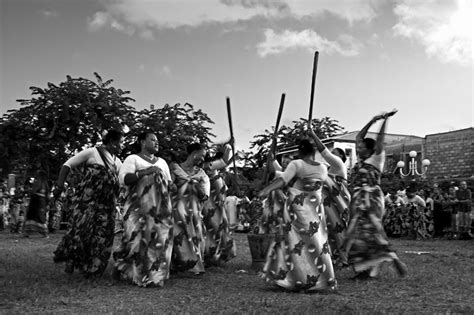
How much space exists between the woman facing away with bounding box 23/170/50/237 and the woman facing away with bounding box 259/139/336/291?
10.5 metres

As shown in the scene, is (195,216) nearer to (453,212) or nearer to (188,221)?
(188,221)

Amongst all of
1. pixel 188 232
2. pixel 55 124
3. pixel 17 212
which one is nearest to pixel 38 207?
pixel 55 124

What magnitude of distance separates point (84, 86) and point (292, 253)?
40.5ft

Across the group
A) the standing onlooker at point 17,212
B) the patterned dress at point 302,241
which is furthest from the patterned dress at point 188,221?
the standing onlooker at point 17,212

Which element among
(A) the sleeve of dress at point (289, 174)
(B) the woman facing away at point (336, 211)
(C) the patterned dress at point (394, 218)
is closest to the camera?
(A) the sleeve of dress at point (289, 174)

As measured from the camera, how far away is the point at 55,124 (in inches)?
644

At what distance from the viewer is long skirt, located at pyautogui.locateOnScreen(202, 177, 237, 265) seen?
27.8 ft

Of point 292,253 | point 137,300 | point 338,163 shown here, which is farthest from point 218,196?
point 137,300

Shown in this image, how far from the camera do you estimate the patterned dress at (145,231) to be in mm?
6605

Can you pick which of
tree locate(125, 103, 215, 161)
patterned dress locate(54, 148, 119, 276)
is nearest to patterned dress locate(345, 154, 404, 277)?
patterned dress locate(54, 148, 119, 276)

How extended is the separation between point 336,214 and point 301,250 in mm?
2064

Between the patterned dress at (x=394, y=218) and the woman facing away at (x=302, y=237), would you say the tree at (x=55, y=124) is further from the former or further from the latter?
the woman facing away at (x=302, y=237)

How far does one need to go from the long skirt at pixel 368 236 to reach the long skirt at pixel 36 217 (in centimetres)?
1047

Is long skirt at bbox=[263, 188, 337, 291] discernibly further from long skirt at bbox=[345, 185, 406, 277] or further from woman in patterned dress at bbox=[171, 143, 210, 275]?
woman in patterned dress at bbox=[171, 143, 210, 275]
